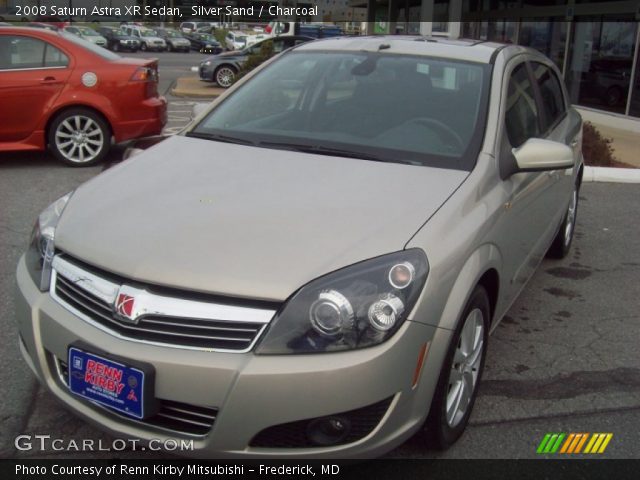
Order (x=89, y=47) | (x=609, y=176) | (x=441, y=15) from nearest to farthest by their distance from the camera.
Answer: (x=89, y=47), (x=609, y=176), (x=441, y=15)

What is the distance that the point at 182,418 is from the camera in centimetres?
228

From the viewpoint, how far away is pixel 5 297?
163 inches

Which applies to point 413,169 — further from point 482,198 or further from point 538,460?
point 538,460

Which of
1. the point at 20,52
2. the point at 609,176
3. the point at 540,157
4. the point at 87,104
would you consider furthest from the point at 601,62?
the point at 540,157

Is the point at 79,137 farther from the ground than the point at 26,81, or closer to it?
closer to it

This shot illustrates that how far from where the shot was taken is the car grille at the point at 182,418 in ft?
7.36

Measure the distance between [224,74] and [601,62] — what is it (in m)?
9.23

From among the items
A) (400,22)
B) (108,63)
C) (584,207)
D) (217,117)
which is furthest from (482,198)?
(400,22)

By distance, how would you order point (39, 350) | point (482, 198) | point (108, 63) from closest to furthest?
point (39, 350), point (482, 198), point (108, 63)

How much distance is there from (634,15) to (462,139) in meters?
11.5

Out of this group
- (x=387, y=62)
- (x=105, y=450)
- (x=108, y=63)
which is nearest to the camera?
(x=105, y=450)

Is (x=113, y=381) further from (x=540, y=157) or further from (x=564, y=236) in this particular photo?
(x=564, y=236)

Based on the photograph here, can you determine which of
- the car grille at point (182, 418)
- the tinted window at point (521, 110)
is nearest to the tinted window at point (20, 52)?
the tinted window at point (521, 110)

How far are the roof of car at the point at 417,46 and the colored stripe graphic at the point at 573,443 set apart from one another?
6.46ft
